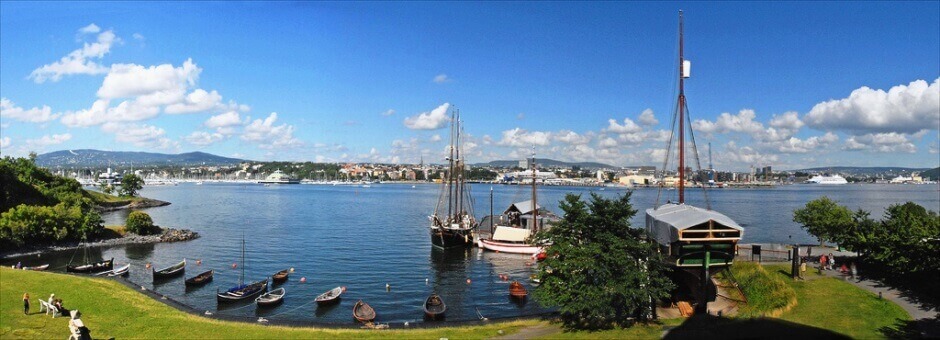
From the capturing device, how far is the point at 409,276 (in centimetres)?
5106

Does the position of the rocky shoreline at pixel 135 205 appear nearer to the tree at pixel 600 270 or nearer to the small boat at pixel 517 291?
the small boat at pixel 517 291

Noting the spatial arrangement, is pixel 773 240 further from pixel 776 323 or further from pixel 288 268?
pixel 288 268

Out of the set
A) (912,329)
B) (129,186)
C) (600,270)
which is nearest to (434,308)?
(600,270)

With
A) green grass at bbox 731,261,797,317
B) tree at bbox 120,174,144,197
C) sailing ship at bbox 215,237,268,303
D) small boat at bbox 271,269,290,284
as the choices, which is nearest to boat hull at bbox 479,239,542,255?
small boat at bbox 271,269,290,284

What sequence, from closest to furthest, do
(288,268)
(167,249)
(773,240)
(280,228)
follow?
1. (288,268)
2. (167,249)
3. (773,240)
4. (280,228)

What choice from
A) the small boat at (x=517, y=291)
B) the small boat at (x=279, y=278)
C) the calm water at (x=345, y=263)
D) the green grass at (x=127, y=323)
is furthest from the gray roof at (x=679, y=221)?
the small boat at (x=279, y=278)

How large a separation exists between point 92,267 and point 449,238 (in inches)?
1433

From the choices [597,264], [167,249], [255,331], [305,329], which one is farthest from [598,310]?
[167,249]

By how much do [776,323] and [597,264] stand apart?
8205 millimetres

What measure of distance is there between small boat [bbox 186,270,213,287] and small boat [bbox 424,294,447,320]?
72.2 feet

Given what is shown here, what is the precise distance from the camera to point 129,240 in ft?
237

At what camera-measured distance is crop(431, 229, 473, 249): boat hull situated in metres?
66.2

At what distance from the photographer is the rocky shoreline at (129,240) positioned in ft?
199

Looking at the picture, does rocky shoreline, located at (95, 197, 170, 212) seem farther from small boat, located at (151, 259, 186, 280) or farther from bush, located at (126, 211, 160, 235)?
small boat, located at (151, 259, 186, 280)
